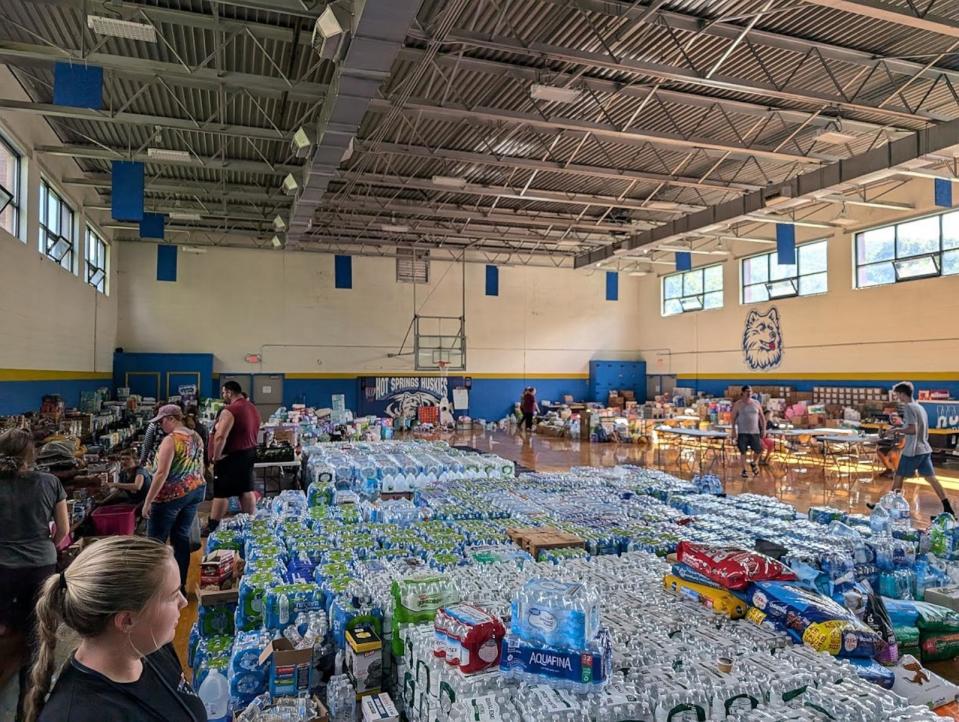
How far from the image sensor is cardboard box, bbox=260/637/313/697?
2512 millimetres

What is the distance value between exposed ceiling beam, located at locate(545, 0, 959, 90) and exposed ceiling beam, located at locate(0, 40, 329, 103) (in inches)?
146

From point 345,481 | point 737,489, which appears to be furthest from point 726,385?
point 345,481

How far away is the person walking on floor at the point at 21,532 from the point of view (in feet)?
10.3

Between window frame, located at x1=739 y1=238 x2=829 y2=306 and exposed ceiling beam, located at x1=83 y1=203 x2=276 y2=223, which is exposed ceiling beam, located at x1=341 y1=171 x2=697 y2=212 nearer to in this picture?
exposed ceiling beam, located at x1=83 y1=203 x2=276 y2=223

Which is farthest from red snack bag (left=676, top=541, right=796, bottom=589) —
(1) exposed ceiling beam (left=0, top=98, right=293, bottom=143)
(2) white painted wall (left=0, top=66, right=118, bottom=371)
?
(2) white painted wall (left=0, top=66, right=118, bottom=371)

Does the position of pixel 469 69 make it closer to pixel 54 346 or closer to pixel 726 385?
pixel 54 346

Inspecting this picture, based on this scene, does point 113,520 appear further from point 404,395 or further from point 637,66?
point 404,395

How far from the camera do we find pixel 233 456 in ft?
20.3

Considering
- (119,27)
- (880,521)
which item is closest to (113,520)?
(119,27)

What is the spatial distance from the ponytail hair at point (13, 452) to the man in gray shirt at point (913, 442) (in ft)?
26.2

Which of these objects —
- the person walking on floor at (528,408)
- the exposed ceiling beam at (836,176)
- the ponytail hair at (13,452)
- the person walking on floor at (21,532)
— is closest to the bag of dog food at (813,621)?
the person walking on floor at (21,532)

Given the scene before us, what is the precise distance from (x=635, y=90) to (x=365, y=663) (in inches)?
357

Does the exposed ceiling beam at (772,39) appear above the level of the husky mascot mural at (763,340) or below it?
above

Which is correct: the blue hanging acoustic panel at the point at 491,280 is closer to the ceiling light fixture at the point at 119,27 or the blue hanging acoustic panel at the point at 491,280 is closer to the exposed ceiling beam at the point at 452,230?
the exposed ceiling beam at the point at 452,230
